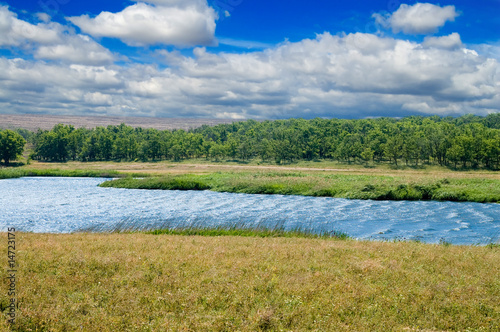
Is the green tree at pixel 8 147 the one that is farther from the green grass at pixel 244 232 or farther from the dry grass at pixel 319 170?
the green grass at pixel 244 232

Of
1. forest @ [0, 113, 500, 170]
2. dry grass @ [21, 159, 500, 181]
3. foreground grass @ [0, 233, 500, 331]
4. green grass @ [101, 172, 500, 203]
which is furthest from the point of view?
forest @ [0, 113, 500, 170]

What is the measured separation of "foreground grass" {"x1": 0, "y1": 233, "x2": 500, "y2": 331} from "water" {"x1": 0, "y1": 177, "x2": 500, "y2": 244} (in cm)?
1364

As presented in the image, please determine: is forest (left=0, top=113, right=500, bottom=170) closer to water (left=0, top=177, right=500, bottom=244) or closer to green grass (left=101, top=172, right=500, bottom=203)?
green grass (left=101, top=172, right=500, bottom=203)

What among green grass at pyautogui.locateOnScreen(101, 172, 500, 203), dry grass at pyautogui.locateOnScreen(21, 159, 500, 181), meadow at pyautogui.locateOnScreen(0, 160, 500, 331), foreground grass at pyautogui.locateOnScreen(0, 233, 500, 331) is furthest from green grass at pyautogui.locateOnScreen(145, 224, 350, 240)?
dry grass at pyautogui.locateOnScreen(21, 159, 500, 181)

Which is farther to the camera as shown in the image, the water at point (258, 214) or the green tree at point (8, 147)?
the green tree at point (8, 147)

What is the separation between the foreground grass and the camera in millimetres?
11148

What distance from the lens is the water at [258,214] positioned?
33812 millimetres

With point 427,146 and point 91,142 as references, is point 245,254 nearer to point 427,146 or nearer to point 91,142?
point 427,146

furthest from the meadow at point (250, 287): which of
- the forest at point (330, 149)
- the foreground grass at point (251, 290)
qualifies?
the forest at point (330, 149)

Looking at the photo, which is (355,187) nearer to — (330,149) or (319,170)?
(319,170)

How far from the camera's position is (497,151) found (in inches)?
4432

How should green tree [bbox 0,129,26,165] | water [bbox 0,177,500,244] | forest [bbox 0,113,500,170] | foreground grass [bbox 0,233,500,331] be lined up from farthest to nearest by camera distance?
green tree [bbox 0,129,26,165]
forest [bbox 0,113,500,170]
water [bbox 0,177,500,244]
foreground grass [bbox 0,233,500,331]

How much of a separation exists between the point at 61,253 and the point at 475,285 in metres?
17.3

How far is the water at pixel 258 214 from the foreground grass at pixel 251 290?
1364 cm
